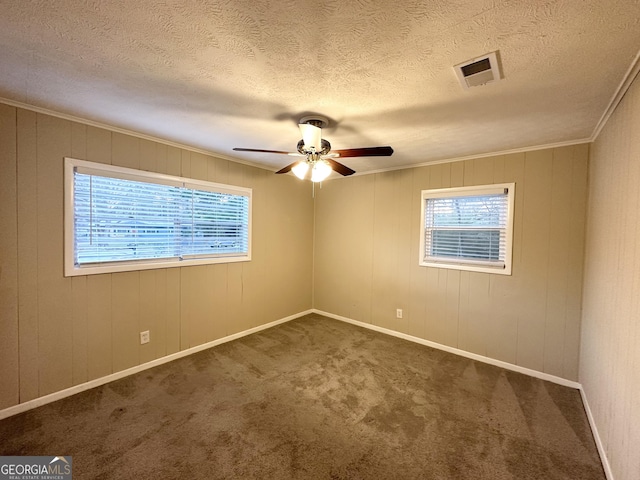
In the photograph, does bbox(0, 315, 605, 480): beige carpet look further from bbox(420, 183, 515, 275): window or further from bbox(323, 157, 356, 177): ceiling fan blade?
bbox(323, 157, 356, 177): ceiling fan blade

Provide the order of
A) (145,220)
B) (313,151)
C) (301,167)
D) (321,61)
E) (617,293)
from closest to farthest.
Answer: (321,61), (617,293), (313,151), (301,167), (145,220)

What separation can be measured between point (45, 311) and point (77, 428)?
954 millimetres

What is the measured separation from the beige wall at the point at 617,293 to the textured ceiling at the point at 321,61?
0.33 meters

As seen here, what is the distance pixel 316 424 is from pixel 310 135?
218 centimetres

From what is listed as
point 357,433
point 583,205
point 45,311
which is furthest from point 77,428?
point 583,205

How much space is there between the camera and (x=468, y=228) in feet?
10.6

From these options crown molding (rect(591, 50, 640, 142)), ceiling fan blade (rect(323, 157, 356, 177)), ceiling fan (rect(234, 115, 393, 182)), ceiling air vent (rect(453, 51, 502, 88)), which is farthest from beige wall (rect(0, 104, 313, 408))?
crown molding (rect(591, 50, 640, 142))

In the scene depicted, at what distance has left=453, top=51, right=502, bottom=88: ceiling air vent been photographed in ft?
4.70

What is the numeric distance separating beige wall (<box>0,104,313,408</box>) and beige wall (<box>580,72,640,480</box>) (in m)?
3.50

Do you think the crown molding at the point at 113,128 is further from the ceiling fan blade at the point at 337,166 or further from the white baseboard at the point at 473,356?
the white baseboard at the point at 473,356

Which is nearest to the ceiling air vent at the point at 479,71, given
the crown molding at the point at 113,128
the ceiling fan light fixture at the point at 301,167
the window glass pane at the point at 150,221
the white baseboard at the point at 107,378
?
the ceiling fan light fixture at the point at 301,167

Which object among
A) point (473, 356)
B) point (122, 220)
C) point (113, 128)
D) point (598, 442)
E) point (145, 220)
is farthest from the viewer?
point (473, 356)

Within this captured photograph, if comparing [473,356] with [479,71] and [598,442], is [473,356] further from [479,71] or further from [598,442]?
[479,71]

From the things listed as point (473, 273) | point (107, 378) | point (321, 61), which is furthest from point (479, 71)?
point (107, 378)
